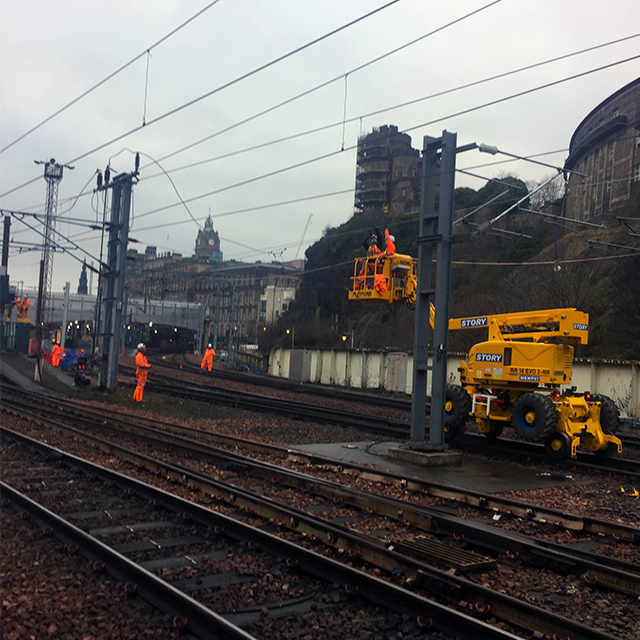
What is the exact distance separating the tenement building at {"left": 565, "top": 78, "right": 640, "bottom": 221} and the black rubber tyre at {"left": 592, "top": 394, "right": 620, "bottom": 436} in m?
34.2

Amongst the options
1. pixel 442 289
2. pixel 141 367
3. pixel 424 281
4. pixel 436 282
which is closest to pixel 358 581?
pixel 436 282

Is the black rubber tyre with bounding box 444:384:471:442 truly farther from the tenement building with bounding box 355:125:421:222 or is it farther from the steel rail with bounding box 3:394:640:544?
the tenement building with bounding box 355:125:421:222

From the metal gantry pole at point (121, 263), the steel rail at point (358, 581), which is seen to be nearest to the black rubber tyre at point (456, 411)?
the steel rail at point (358, 581)

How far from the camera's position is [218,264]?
130 meters

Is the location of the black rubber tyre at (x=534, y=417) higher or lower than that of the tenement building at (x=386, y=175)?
lower

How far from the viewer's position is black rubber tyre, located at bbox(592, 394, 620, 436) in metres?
14.3

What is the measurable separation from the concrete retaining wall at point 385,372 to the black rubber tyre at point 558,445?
31.8 ft

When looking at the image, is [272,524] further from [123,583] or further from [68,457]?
[68,457]

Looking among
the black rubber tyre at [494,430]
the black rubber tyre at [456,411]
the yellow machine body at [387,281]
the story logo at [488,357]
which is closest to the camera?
the story logo at [488,357]

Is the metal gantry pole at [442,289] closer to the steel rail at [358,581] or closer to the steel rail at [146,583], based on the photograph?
the steel rail at [358,581]

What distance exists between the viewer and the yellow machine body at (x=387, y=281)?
15188 millimetres

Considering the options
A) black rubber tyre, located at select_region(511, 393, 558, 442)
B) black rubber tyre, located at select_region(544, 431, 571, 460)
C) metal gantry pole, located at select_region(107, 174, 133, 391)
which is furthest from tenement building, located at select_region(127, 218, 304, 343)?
black rubber tyre, located at select_region(544, 431, 571, 460)

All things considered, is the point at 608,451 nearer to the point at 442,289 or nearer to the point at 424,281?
the point at 442,289

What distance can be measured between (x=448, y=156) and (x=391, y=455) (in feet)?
20.4
